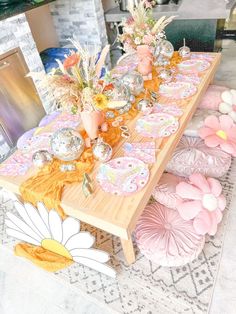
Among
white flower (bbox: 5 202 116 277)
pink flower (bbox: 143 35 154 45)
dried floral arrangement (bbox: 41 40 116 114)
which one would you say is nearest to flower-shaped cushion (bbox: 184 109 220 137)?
pink flower (bbox: 143 35 154 45)

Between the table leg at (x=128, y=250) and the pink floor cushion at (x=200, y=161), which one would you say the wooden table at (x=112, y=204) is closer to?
the table leg at (x=128, y=250)

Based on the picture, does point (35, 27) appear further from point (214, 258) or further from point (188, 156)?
point (214, 258)

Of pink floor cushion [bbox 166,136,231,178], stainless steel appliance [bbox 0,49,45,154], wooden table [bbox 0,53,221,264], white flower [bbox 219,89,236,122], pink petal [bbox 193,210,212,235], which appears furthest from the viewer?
stainless steel appliance [bbox 0,49,45,154]

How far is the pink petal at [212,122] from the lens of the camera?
1.69 metres

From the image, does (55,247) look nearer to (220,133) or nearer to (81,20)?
(220,133)

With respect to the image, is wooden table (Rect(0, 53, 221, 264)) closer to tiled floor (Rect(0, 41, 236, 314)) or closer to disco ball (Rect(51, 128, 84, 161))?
disco ball (Rect(51, 128, 84, 161))

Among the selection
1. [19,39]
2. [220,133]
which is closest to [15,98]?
[19,39]

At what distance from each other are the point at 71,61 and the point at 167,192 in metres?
0.85

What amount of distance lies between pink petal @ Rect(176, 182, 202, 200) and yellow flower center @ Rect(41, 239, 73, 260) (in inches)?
25.9

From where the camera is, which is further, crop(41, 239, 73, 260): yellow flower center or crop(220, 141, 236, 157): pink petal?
crop(220, 141, 236, 157): pink petal

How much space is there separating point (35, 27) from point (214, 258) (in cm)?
292

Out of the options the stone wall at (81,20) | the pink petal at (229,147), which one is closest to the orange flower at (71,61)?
the pink petal at (229,147)

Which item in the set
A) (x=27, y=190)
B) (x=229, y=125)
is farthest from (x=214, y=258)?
(x=27, y=190)

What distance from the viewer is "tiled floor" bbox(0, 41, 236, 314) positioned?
48.3 inches
